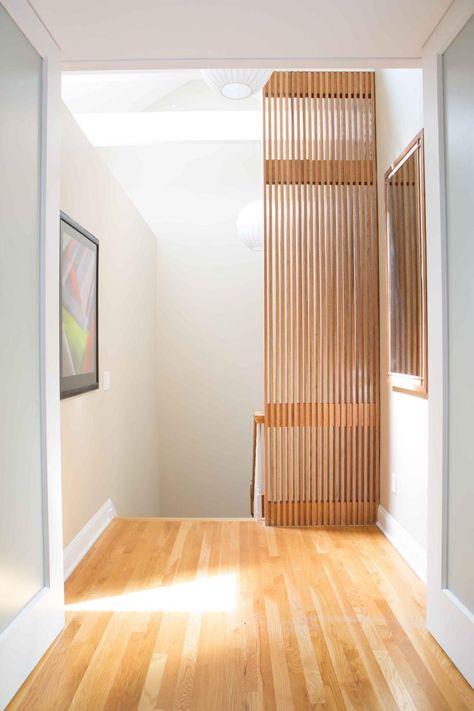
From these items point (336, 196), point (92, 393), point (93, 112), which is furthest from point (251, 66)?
point (93, 112)

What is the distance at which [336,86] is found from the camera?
400 cm

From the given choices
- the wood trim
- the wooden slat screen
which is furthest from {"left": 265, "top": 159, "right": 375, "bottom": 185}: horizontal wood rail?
the wood trim

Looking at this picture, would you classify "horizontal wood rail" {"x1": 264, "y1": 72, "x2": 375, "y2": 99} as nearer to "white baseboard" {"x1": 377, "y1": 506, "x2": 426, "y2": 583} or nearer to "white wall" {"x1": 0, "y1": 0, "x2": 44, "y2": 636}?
"white wall" {"x1": 0, "y1": 0, "x2": 44, "y2": 636}

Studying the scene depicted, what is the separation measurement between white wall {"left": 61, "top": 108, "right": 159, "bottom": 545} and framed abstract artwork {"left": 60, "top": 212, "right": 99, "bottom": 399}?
4.2 inches

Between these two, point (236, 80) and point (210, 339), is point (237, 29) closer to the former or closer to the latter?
point (236, 80)

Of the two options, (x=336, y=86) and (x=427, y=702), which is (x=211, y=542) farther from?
(x=336, y=86)

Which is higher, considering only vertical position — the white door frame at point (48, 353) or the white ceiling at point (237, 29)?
the white ceiling at point (237, 29)

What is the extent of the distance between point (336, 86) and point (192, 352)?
3395 millimetres

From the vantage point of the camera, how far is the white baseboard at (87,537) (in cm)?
308

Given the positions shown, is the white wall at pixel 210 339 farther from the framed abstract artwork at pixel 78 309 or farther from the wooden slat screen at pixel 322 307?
the framed abstract artwork at pixel 78 309

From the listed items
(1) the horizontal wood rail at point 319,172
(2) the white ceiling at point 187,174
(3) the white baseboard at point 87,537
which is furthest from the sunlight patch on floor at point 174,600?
(2) the white ceiling at point 187,174

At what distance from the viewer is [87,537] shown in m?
3.47

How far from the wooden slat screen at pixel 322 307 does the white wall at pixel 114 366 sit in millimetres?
1151

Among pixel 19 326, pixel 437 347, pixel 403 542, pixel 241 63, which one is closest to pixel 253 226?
pixel 241 63
